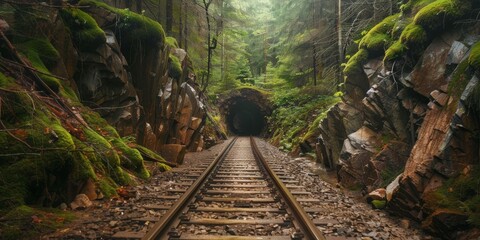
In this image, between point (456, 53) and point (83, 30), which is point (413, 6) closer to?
point (456, 53)

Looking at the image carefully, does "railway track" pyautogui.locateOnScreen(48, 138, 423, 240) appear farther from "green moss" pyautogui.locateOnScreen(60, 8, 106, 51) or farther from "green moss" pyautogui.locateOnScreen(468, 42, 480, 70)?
"green moss" pyautogui.locateOnScreen(60, 8, 106, 51)

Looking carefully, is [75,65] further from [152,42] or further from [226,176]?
[226,176]

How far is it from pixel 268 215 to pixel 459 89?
11.9 ft

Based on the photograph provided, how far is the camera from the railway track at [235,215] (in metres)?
3.79

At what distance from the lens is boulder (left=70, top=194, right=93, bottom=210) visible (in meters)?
4.69

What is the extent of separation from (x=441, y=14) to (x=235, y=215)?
18.3ft

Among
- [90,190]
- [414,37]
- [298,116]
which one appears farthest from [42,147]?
[298,116]

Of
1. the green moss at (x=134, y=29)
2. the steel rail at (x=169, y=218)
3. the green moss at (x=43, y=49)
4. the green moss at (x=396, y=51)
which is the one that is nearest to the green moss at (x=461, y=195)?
the green moss at (x=396, y=51)

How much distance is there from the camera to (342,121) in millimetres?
9336

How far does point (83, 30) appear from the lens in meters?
7.79

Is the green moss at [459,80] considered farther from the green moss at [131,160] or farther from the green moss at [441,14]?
the green moss at [131,160]

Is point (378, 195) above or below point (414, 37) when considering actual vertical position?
below

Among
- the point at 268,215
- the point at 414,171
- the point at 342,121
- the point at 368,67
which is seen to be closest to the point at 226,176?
the point at 268,215

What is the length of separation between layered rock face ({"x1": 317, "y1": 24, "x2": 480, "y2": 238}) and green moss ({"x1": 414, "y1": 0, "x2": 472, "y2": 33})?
0.24 meters
